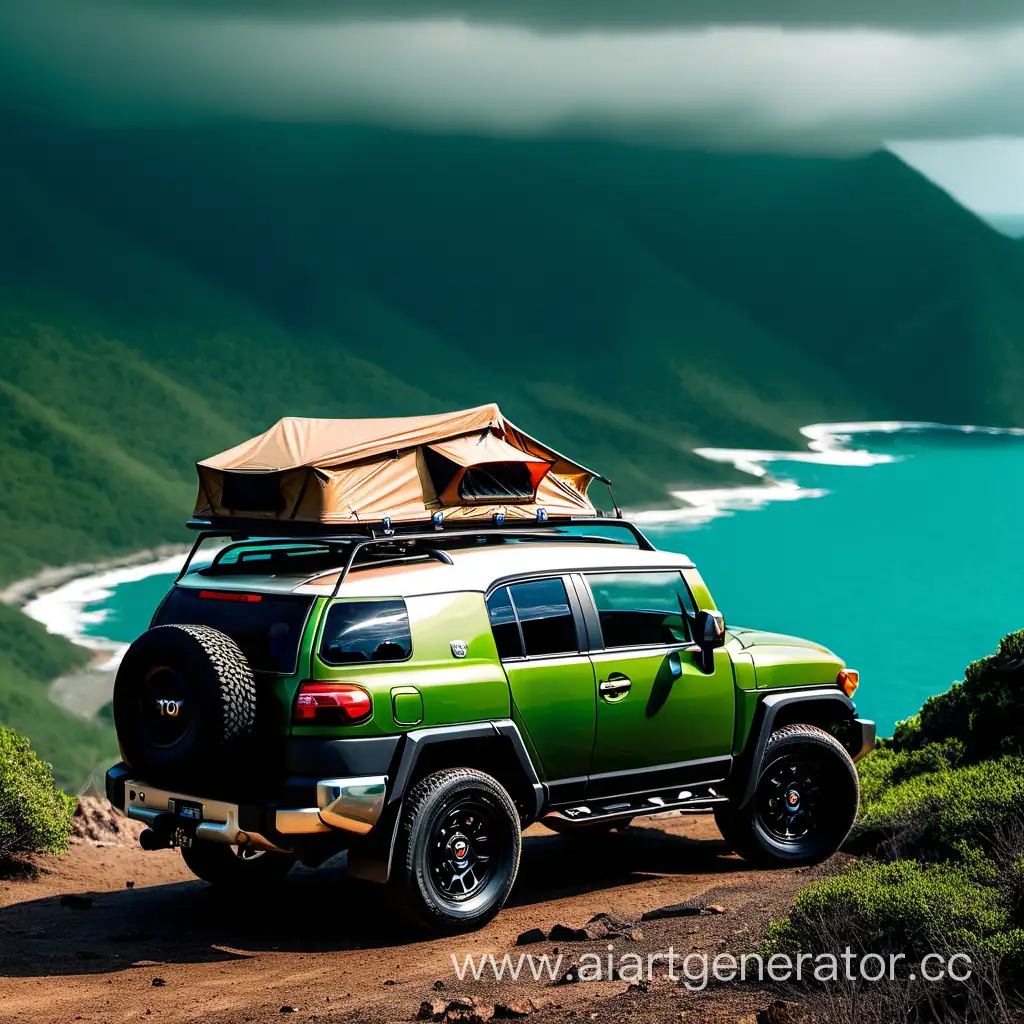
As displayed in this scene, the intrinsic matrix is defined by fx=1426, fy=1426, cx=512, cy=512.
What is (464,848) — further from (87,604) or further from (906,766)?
(87,604)

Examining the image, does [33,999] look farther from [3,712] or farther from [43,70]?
[43,70]

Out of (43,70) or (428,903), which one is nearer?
(428,903)

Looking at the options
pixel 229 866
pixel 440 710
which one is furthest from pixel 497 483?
pixel 229 866

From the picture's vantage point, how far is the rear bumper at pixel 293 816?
7277mm

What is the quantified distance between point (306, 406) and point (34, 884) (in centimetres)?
8252

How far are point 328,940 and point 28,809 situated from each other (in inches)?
124

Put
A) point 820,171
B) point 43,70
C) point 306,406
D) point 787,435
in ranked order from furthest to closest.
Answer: point 820,171 → point 43,70 → point 787,435 → point 306,406

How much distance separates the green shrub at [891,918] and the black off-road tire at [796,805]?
7.42ft

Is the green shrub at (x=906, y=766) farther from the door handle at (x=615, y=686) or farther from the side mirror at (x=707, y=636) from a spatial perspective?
the door handle at (x=615, y=686)

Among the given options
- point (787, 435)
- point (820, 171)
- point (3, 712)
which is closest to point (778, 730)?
point (3, 712)

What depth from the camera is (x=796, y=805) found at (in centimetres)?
963

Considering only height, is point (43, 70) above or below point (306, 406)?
above

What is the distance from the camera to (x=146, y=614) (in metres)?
65.2

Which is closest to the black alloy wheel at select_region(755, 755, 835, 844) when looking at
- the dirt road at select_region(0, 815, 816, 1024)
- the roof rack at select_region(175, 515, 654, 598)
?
the dirt road at select_region(0, 815, 816, 1024)
